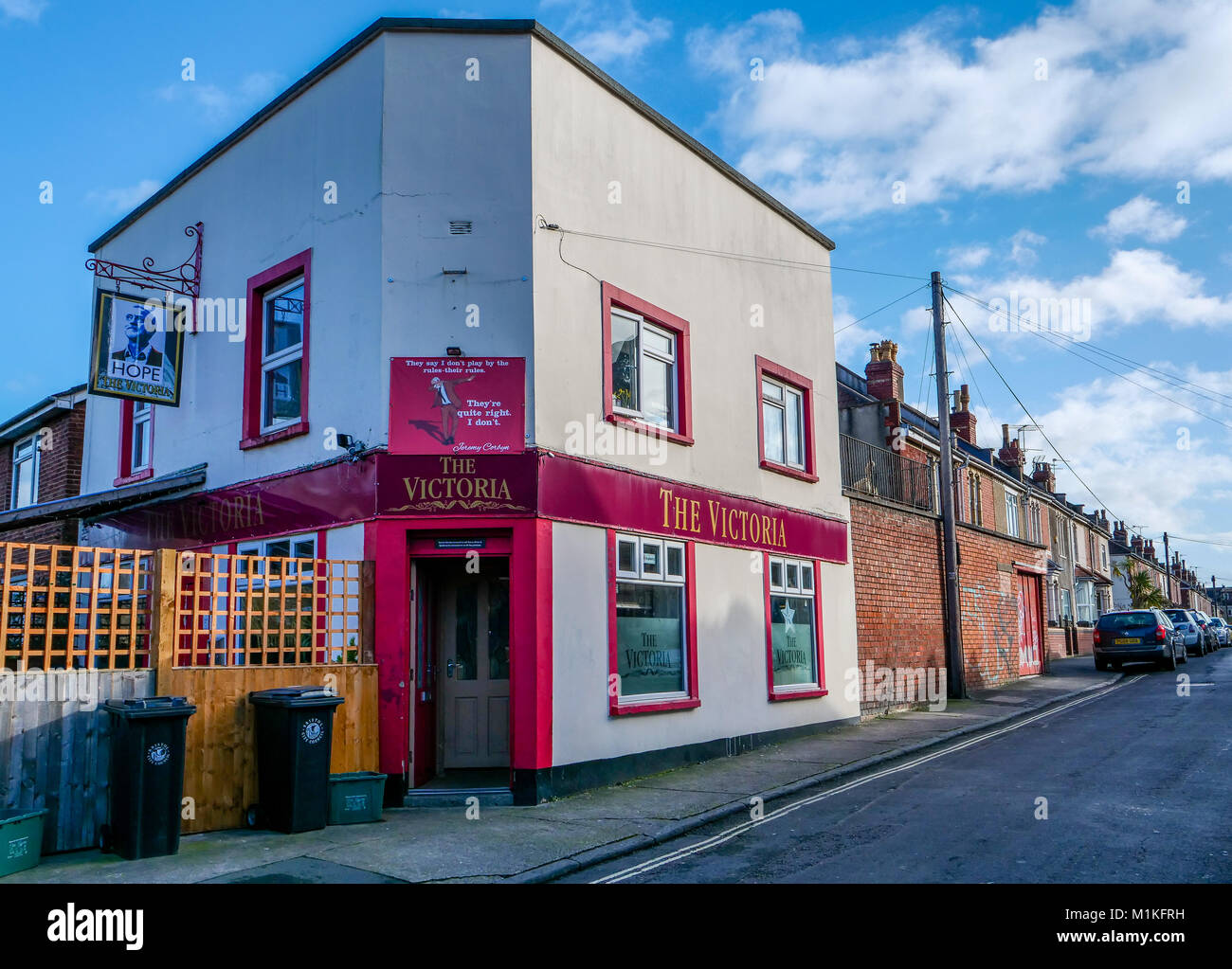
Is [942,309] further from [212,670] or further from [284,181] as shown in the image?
[212,670]

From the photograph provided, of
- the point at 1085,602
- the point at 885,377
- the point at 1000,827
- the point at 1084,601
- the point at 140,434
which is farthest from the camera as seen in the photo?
the point at 1085,602

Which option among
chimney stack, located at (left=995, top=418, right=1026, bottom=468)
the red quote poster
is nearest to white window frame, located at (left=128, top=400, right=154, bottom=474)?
the red quote poster

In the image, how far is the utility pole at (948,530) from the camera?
64.6ft

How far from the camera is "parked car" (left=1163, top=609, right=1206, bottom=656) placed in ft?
118

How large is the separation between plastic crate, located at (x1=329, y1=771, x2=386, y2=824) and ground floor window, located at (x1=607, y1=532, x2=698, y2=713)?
294 centimetres

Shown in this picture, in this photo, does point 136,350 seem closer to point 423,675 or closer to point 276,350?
point 276,350

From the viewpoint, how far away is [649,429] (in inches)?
471

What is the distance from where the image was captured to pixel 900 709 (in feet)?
59.5

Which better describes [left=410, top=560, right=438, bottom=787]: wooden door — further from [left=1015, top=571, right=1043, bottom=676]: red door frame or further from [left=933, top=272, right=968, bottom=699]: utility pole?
[left=1015, top=571, right=1043, bottom=676]: red door frame

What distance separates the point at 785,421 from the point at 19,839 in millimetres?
11839

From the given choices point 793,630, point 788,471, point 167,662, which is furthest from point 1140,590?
point 167,662

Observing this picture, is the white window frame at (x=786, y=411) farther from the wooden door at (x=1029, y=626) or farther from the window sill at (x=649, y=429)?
the wooden door at (x=1029, y=626)

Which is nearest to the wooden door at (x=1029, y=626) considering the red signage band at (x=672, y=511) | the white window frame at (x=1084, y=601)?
the red signage band at (x=672, y=511)

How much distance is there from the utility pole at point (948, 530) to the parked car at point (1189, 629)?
20171 millimetres
